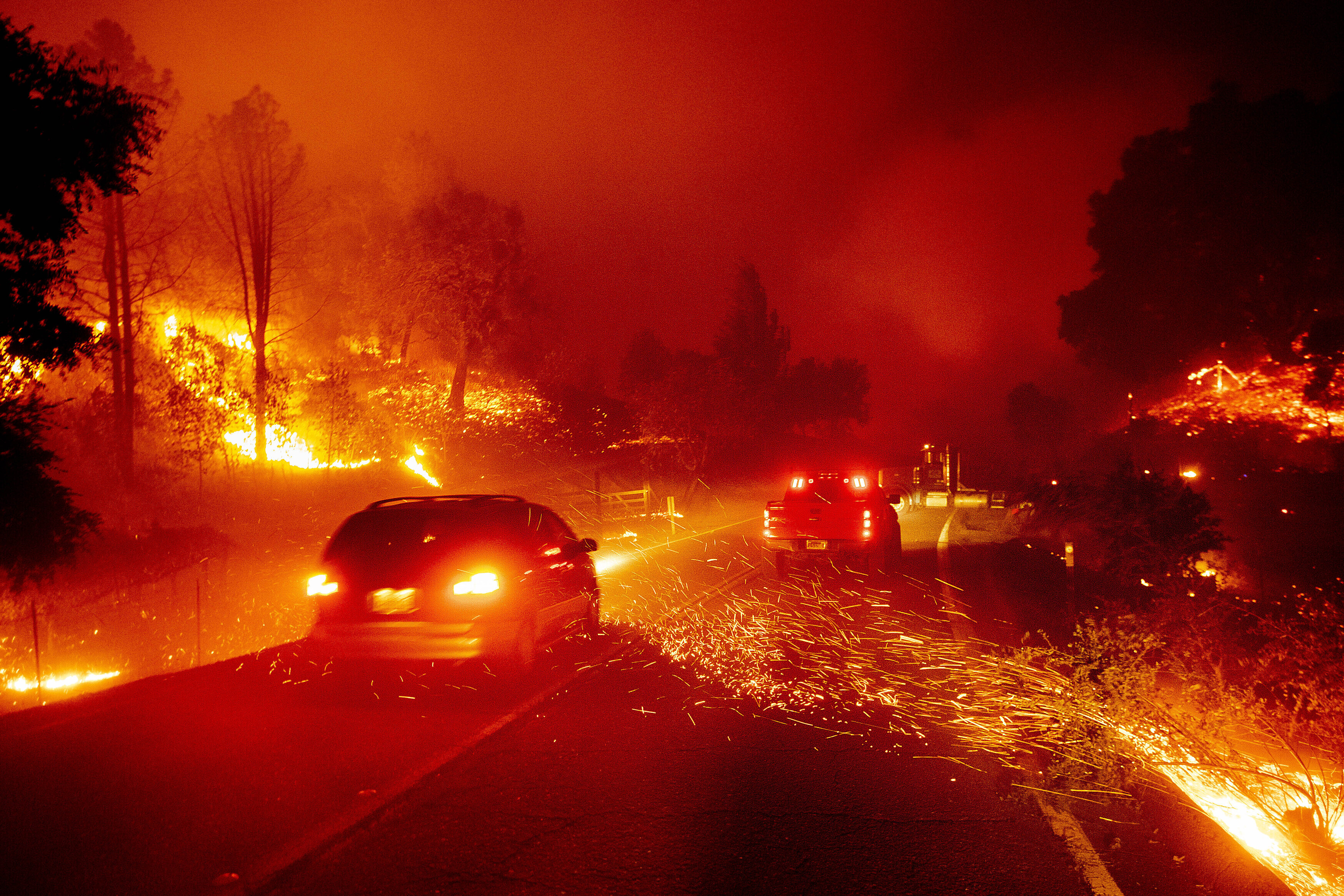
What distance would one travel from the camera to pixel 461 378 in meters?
37.0

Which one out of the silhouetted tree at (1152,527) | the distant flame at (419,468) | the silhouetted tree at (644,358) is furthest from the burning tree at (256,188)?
the silhouetted tree at (644,358)

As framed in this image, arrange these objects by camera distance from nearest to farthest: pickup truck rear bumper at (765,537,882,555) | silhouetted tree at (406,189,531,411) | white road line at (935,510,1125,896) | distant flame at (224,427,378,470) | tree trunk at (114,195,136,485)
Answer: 1. white road line at (935,510,1125,896)
2. pickup truck rear bumper at (765,537,882,555)
3. distant flame at (224,427,378,470)
4. tree trunk at (114,195,136,485)
5. silhouetted tree at (406,189,531,411)

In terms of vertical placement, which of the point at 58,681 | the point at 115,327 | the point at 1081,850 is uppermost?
the point at 115,327

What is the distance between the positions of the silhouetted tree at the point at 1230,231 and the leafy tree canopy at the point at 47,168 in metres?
34.2

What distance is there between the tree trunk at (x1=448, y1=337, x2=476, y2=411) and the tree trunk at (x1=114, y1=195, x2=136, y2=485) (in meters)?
14.0

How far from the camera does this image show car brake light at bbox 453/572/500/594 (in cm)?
716

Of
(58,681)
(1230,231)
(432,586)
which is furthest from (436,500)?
(1230,231)

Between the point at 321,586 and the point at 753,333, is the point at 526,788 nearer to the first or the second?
the point at 321,586

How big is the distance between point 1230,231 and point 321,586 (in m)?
34.4

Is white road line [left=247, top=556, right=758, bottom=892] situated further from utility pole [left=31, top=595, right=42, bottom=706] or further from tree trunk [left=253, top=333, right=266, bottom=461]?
tree trunk [left=253, top=333, right=266, bottom=461]

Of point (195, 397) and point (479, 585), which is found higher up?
point (195, 397)

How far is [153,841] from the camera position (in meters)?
4.33

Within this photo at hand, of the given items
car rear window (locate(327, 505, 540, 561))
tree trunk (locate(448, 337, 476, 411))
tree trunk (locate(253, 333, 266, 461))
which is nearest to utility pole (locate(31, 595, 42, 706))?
tree trunk (locate(253, 333, 266, 461))

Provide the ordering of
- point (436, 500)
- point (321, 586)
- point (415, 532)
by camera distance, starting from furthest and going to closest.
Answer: point (436, 500) → point (415, 532) → point (321, 586)
